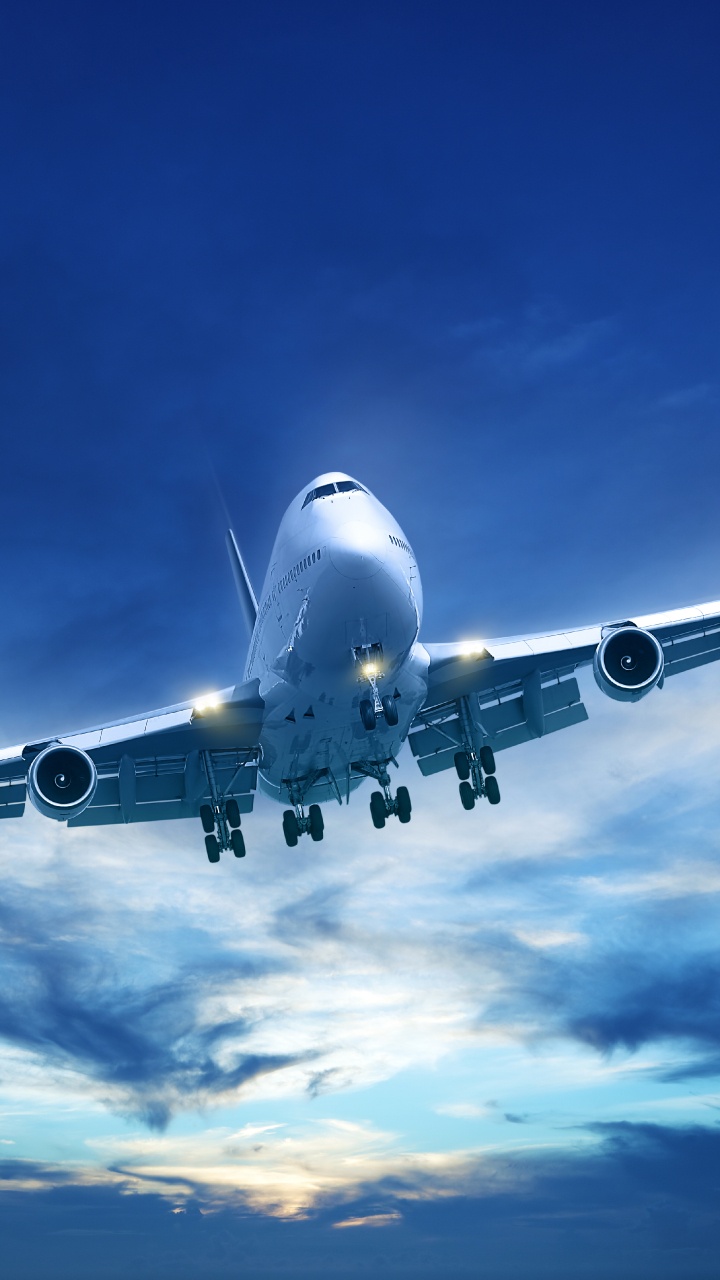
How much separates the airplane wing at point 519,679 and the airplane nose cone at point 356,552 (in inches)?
286

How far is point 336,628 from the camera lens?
78.9 feet

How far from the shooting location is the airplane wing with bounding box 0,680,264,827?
2997cm

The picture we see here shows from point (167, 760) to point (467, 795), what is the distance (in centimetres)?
998

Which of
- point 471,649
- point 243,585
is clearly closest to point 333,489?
point 471,649

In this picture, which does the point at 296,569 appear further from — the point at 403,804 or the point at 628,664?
the point at 403,804

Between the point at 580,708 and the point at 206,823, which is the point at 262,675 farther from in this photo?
the point at 580,708

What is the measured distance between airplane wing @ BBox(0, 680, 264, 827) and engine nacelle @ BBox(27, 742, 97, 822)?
585mm

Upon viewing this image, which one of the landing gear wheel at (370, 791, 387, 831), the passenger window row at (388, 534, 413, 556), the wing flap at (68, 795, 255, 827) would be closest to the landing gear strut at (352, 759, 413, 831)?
the landing gear wheel at (370, 791, 387, 831)

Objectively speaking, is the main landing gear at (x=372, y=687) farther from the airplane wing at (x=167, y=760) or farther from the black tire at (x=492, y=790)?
the black tire at (x=492, y=790)

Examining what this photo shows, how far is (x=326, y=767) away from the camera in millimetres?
32281

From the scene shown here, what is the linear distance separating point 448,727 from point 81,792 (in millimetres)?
12847

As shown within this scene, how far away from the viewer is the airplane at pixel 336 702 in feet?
79.2

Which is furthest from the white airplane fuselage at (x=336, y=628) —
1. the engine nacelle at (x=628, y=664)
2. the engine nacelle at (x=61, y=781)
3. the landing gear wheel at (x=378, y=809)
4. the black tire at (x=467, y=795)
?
the engine nacelle at (x=61, y=781)

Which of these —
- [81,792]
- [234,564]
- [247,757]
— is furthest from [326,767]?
[234,564]
